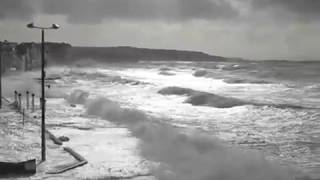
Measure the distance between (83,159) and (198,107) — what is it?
79.4 ft

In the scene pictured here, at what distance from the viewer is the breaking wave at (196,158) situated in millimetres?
16062

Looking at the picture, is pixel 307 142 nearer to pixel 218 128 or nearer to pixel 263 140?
pixel 263 140

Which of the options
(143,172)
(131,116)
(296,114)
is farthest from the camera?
(296,114)

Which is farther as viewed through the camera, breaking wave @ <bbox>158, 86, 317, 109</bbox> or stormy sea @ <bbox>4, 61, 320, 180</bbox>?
breaking wave @ <bbox>158, 86, 317, 109</bbox>

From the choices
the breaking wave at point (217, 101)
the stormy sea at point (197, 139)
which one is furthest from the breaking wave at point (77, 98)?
the breaking wave at point (217, 101)

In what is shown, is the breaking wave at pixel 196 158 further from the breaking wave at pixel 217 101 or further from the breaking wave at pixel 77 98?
the breaking wave at pixel 77 98

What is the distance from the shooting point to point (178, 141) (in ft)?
72.1

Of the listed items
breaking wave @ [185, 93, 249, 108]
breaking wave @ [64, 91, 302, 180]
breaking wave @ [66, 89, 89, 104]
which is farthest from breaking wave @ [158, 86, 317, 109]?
breaking wave @ [64, 91, 302, 180]

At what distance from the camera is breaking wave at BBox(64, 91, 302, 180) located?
52.7 feet

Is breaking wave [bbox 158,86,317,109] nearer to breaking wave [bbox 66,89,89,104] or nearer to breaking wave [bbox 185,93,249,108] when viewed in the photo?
breaking wave [bbox 185,93,249,108]

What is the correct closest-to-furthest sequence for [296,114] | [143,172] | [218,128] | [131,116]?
1. [143,172]
2. [218,128]
3. [131,116]
4. [296,114]

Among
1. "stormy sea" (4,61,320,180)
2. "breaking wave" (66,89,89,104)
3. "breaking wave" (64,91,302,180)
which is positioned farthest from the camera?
"breaking wave" (66,89,89,104)

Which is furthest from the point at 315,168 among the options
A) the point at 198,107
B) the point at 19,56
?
the point at 19,56

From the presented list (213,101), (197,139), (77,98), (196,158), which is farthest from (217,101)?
(196,158)
